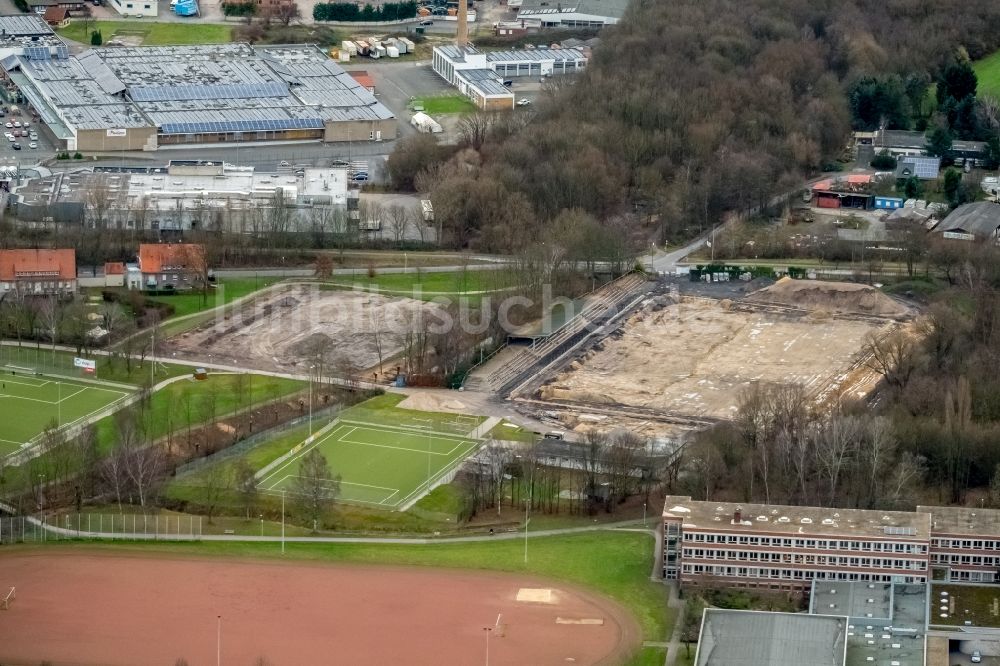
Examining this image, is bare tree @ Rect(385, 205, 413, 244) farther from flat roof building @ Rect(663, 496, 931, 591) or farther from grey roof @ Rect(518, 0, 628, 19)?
grey roof @ Rect(518, 0, 628, 19)

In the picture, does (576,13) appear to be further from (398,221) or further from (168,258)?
(168,258)

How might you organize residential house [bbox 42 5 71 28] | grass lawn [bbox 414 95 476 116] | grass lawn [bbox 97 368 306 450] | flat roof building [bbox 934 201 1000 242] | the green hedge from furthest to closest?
the green hedge → residential house [bbox 42 5 71 28] → grass lawn [bbox 414 95 476 116] → flat roof building [bbox 934 201 1000 242] → grass lawn [bbox 97 368 306 450]

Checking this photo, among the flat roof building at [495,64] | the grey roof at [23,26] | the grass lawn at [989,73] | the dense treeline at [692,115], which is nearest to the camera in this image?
the dense treeline at [692,115]

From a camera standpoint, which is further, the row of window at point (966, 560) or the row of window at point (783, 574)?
the row of window at point (966, 560)

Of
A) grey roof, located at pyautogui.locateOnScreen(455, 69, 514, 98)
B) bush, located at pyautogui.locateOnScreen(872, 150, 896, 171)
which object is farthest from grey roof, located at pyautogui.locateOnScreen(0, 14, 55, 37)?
bush, located at pyautogui.locateOnScreen(872, 150, 896, 171)

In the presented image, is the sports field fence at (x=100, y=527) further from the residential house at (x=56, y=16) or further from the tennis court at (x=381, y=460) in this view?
the residential house at (x=56, y=16)

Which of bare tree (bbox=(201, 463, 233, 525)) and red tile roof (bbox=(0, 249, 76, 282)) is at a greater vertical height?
red tile roof (bbox=(0, 249, 76, 282))

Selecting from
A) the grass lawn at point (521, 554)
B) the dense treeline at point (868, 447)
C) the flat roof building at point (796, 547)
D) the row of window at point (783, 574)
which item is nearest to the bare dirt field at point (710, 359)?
the dense treeline at point (868, 447)
